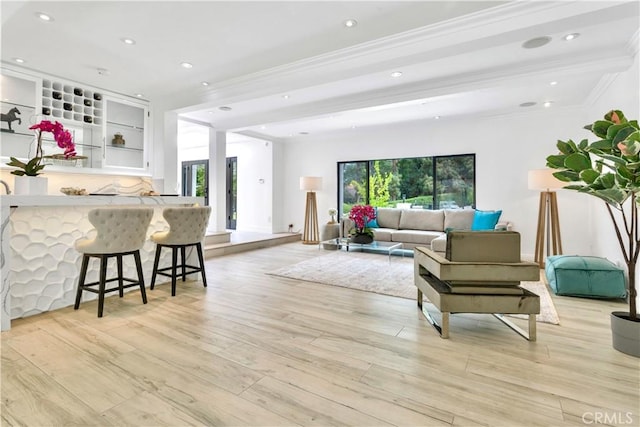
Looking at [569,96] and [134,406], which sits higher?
[569,96]

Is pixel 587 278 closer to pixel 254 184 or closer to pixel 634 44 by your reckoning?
pixel 634 44

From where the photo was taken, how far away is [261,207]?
27.8ft

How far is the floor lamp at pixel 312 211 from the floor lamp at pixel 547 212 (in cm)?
419

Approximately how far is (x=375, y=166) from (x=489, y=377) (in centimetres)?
580

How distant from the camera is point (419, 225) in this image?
627 cm

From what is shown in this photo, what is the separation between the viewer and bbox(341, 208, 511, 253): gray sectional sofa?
5695mm

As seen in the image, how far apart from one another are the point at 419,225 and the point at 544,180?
2.20 meters

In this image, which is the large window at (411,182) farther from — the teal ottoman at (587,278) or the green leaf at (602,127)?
the green leaf at (602,127)

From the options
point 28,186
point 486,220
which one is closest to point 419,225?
point 486,220

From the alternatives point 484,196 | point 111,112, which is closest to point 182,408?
point 111,112

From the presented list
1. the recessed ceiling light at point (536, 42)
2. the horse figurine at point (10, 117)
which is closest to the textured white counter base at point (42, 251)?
the horse figurine at point (10, 117)

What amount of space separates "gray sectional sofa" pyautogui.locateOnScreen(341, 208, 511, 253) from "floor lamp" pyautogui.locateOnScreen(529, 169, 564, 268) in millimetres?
514

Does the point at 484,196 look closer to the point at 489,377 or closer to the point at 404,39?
the point at 404,39

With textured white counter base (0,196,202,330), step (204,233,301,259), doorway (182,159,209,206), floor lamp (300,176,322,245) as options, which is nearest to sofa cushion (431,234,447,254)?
floor lamp (300,176,322,245)
